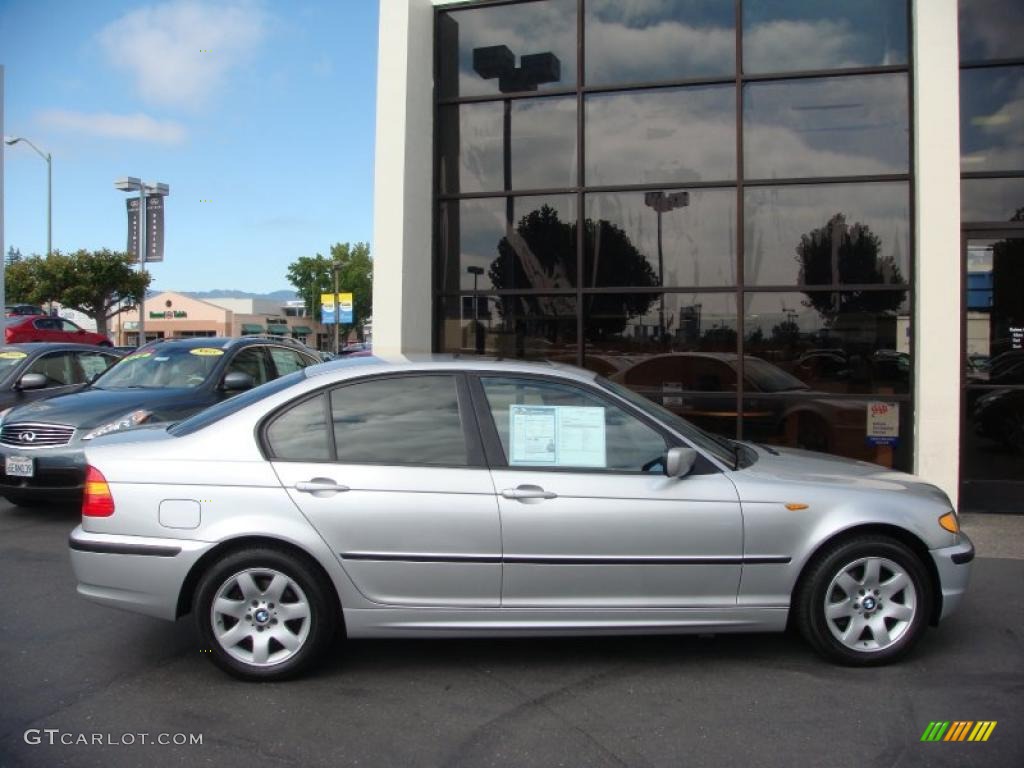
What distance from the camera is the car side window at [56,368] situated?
1009 centimetres

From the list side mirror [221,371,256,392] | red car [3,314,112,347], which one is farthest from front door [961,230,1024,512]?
red car [3,314,112,347]

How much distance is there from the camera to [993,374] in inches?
328

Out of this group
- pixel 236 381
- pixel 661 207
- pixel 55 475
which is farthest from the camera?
pixel 661 207

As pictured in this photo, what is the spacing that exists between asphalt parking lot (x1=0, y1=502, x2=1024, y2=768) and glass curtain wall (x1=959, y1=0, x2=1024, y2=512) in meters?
3.59

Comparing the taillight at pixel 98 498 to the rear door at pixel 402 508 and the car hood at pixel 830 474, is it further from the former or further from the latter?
the car hood at pixel 830 474

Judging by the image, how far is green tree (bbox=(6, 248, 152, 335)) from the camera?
36094 millimetres

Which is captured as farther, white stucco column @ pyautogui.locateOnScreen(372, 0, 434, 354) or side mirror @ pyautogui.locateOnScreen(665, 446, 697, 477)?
white stucco column @ pyautogui.locateOnScreen(372, 0, 434, 354)

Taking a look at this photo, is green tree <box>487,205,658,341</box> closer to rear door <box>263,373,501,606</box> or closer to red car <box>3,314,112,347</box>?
rear door <box>263,373,501,606</box>

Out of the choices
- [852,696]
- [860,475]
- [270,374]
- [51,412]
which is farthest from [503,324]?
[852,696]

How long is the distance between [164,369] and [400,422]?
17.0ft

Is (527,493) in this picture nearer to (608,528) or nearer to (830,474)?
(608,528)

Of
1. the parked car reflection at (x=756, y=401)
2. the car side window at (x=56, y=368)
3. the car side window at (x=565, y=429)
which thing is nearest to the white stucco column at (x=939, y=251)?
the parked car reflection at (x=756, y=401)

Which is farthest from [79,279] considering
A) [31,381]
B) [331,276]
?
[331,276]

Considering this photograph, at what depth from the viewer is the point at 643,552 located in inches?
162
